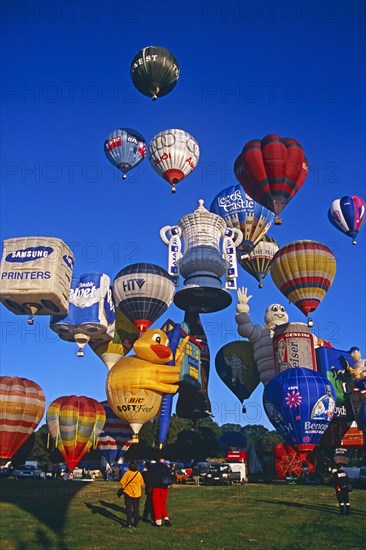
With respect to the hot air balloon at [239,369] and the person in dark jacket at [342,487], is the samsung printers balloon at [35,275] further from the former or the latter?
the hot air balloon at [239,369]

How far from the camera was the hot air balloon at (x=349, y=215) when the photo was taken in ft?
119

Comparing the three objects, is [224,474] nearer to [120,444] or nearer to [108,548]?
[120,444]

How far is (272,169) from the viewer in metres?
28.5

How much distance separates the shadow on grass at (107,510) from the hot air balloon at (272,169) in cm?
1748

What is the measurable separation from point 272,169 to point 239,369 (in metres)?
20.8

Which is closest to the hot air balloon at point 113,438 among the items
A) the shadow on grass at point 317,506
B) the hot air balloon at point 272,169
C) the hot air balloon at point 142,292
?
the hot air balloon at point 142,292

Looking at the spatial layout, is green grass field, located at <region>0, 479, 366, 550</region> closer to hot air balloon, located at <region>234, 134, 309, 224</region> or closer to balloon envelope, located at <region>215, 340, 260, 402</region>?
hot air balloon, located at <region>234, 134, 309, 224</region>

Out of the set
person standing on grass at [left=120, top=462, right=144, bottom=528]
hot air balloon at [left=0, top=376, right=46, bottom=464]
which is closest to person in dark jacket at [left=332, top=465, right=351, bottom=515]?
person standing on grass at [left=120, top=462, right=144, bottom=528]

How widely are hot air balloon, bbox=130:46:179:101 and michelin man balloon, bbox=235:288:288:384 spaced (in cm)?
1809

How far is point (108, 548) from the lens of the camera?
363 inches

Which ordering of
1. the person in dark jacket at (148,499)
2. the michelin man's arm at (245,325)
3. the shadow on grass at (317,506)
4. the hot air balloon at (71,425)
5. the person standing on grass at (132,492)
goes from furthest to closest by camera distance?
the michelin man's arm at (245,325), the hot air balloon at (71,425), the shadow on grass at (317,506), the person in dark jacket at (148,499), the person standing on grass at (132,492)

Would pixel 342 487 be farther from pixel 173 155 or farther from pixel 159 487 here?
pixel 173 155

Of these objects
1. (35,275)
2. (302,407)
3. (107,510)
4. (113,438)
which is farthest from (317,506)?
(113,438)

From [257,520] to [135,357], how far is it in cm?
1200
